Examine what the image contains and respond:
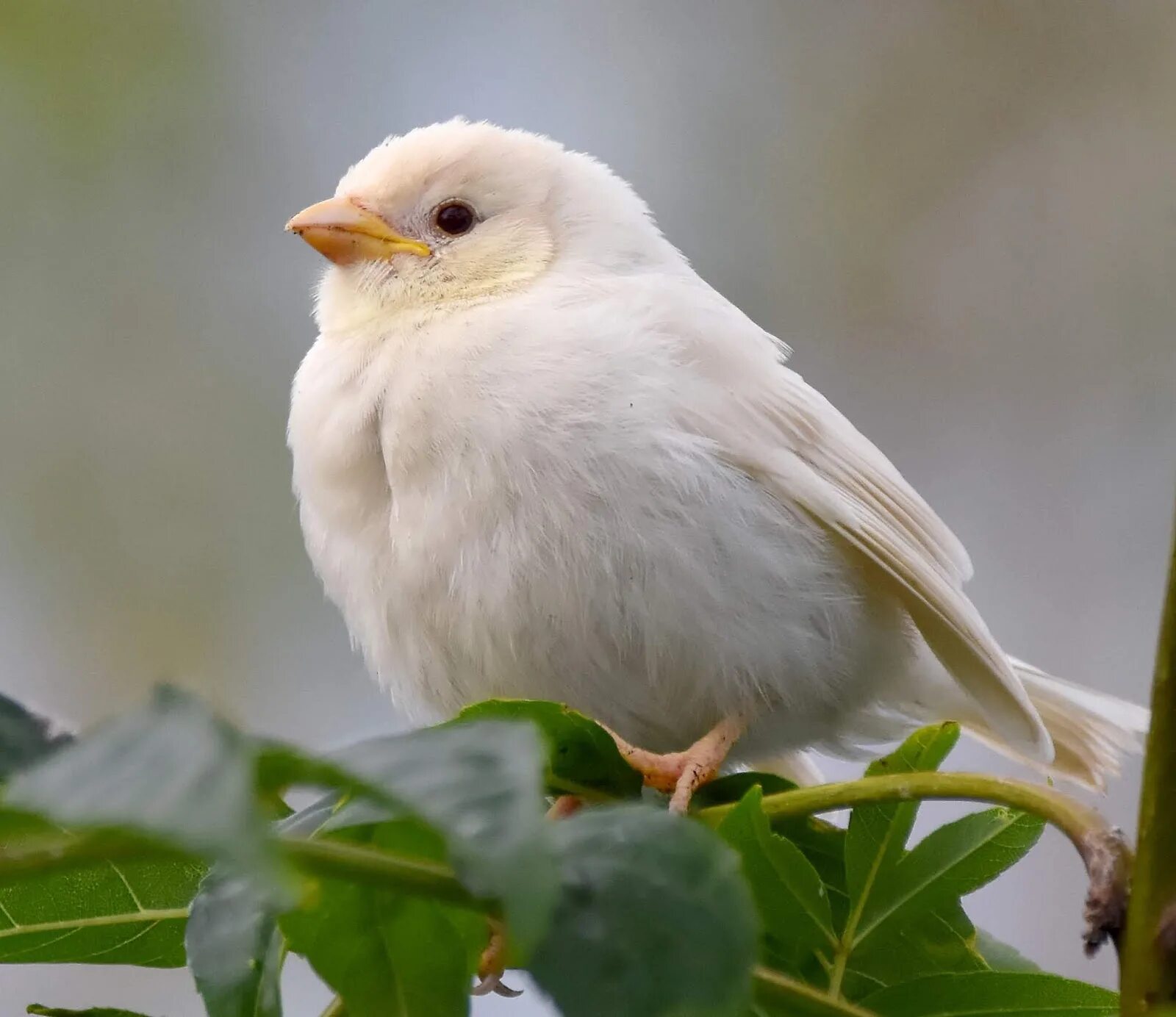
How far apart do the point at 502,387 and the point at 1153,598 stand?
3.13 meters

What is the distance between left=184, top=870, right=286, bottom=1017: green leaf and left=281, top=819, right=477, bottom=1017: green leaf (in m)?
0.03

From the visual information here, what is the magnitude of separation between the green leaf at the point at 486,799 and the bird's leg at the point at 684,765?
0.76m

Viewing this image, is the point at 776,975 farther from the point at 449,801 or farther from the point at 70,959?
the point at 70,959

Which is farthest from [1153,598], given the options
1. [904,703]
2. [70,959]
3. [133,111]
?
[70,959]

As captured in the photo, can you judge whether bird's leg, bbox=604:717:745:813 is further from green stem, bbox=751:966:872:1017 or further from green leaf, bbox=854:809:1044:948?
green stem, bbox=751:966:872:1017

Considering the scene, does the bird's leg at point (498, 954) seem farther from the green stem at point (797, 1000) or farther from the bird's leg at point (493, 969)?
the green stem at point (797, 1000)

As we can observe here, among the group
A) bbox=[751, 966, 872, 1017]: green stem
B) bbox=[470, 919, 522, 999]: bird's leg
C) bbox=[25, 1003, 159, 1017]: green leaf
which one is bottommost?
bbox=[470, 919, 522, 999]: bird's leg

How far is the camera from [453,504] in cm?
164

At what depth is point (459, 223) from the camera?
6.96 feet

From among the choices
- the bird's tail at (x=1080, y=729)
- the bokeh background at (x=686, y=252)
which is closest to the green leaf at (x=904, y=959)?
the bird's tail at (x=1080, y=729)

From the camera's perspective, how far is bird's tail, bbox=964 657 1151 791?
6.96 feet

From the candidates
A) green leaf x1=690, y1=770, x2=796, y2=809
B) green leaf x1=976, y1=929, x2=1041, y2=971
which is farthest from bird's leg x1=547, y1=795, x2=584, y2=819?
green leaf x1=976, y1=929, x2=1041, y2=971

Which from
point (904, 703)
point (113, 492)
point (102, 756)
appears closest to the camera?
point (102, 756)

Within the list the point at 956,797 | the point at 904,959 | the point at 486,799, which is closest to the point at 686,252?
the point at 904,959
